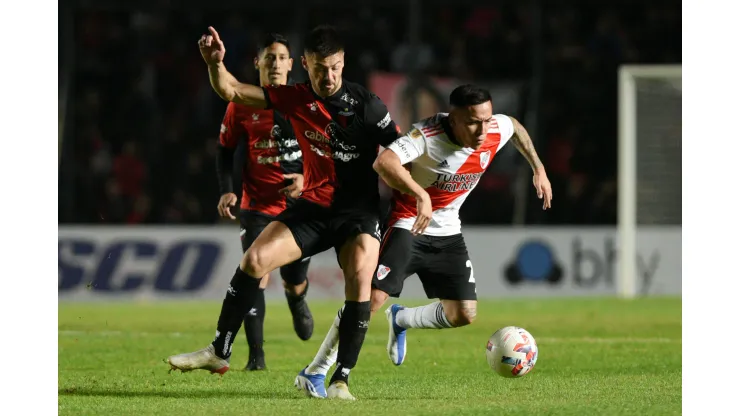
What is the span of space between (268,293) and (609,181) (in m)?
5.50

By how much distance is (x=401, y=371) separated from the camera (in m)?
8.79

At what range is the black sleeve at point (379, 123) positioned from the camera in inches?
284

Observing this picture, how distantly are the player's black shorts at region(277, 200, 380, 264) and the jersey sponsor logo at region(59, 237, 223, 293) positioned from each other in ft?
33.4

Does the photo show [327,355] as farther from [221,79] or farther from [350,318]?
[221,79]

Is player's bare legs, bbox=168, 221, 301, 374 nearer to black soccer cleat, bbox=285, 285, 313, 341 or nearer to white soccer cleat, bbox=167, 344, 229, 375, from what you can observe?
white soccer cleat, bbox=167, 344, 229, 375

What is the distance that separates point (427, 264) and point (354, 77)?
11206 millimetres

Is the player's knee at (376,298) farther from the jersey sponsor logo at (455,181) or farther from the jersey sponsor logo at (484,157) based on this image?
the jersey sponsor logo at (484,157)

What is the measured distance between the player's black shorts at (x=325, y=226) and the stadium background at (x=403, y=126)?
5.55 m

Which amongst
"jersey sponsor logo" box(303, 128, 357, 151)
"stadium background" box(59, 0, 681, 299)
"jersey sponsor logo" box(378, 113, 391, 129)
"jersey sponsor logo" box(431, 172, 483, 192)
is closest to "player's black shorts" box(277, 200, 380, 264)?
"jersey sponsor logo" box(303, 128, 357, 151)

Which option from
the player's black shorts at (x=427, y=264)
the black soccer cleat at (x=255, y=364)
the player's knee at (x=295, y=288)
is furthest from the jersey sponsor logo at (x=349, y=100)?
the player's knee at (x=295, y=288)

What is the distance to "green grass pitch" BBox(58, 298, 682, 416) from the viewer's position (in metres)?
6.76

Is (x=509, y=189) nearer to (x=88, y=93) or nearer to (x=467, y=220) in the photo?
(x=467, y=220)

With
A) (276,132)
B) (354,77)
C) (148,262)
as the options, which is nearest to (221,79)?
(276,132)
